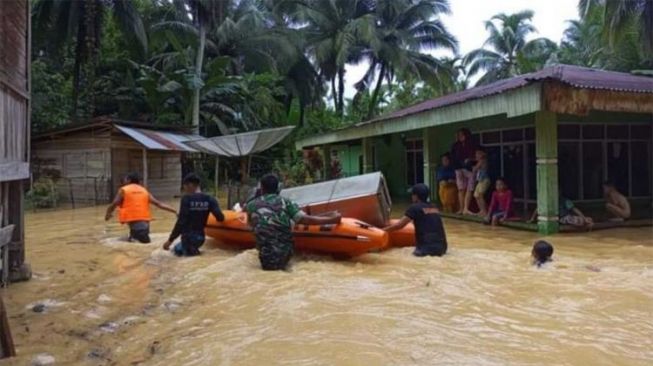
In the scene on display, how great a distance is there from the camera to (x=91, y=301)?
6066 millimetres

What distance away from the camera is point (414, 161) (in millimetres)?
19125

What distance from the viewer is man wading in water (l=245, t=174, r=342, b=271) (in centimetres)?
702

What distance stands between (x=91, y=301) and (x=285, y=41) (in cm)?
2676

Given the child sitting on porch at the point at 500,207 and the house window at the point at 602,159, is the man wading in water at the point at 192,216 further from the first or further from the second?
the house window at the point at 602,159

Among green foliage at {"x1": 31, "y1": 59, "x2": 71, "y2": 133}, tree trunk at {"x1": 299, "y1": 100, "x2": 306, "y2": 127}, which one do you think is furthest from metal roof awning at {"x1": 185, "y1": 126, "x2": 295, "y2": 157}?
tree trunk at {"x1": 299, "y1": 100, "x2": 306, "y2": 127}

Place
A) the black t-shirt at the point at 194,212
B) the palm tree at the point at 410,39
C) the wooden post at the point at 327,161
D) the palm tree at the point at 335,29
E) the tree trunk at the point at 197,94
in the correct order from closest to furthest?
the black t-shirt at the point at 194,212 → the wooden post at the point at 327,161 → the tree trunk at the point at 197,94 → the palm tree at the point at 335,29 → the palm tree at the point at 410,39

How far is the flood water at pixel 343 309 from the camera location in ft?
13.9

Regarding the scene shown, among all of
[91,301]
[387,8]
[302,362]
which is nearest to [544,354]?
[302,362]

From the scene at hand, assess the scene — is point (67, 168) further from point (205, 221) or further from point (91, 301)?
point (91, 301)

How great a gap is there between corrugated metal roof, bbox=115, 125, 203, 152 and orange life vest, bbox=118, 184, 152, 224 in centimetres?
921

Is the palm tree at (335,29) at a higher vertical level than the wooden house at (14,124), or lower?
higher

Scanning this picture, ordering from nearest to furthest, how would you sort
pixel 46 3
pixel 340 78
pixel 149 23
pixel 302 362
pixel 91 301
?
pixel 302 362 < pixel 91 301 < pixel 46 3 < pixel 149 23 < pixel 340 78

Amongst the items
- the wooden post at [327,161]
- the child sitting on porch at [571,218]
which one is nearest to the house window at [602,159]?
the child sitting on porch at [571,218]

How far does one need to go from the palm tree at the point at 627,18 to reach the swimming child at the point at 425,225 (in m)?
14.6
